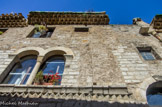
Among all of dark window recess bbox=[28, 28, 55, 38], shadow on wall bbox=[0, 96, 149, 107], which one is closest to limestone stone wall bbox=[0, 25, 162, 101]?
dark window recess bbox=[28, 28, 55, 38]

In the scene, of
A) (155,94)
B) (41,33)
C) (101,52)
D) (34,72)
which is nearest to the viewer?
(155,94)

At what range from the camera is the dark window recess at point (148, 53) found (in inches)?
193

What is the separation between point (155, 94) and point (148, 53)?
2188 mm

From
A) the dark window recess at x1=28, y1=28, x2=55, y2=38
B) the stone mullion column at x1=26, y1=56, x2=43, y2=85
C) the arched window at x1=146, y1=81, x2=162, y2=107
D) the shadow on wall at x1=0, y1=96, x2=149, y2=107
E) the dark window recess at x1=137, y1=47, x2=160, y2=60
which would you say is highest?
the dark window recess at x1=28, y1=28, x2=55, y2=38

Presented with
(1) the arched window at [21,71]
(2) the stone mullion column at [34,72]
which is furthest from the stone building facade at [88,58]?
(1) the arched window at [21,71]

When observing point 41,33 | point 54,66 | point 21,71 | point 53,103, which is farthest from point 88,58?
point 41,33

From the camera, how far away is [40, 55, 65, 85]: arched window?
4.43 m

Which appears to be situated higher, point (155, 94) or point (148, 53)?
point (148, 53)

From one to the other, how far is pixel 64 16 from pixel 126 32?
14.8 feet

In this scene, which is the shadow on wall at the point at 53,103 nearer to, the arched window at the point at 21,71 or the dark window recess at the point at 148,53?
the arched window at the point at 21,71

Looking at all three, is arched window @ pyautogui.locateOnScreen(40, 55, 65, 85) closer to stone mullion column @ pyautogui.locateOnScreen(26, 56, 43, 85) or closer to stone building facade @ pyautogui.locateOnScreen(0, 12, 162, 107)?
stone building facade @ pyautogui.locateOnScreen(0, 12, 162, 107)

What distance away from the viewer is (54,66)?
4.79 metres

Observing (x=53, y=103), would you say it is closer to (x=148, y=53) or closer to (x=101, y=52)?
(x=101, y=52)

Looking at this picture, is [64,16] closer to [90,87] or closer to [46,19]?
[46,19]
